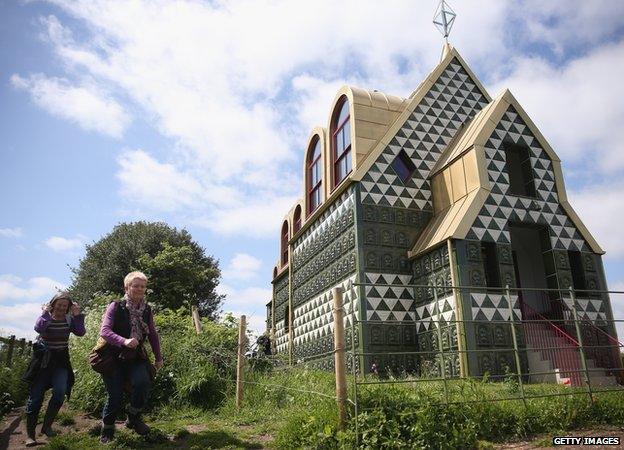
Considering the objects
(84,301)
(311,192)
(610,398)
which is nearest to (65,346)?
(610,398)

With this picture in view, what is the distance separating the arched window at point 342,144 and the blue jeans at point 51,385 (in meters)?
9.99

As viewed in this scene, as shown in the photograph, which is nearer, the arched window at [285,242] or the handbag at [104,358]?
the handbag at [104,358]

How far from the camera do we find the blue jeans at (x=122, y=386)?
5.18 metres

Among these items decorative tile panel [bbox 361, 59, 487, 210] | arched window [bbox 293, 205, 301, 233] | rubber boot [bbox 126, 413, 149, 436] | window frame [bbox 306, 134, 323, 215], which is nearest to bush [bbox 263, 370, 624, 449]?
rubber boot [bbox 126, 413, 149, 436]

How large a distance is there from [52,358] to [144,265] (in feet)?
72.1

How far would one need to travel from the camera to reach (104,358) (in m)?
5.27

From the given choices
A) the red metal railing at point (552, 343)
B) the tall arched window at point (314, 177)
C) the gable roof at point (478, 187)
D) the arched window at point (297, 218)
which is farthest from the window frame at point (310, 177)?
the red metal railing at point (552, 343)

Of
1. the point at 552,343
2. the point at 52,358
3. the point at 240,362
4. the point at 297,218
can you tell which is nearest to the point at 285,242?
the point at 297,218

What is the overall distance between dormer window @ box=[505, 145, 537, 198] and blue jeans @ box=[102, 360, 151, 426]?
34.8ft

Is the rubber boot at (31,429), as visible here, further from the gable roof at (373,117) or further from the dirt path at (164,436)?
the gable roof at (373,117)

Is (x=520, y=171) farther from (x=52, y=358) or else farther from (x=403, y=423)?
(x=52, y=358)

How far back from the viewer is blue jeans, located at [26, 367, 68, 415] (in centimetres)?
545

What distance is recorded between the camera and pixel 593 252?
41.9 ft

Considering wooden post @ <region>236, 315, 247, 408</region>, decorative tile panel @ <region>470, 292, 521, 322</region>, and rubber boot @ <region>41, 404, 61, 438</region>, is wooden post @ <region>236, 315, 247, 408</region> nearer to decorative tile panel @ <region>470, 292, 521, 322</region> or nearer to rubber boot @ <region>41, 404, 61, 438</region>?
rubber boot @ <region>41, 404, 61, 438</region>
